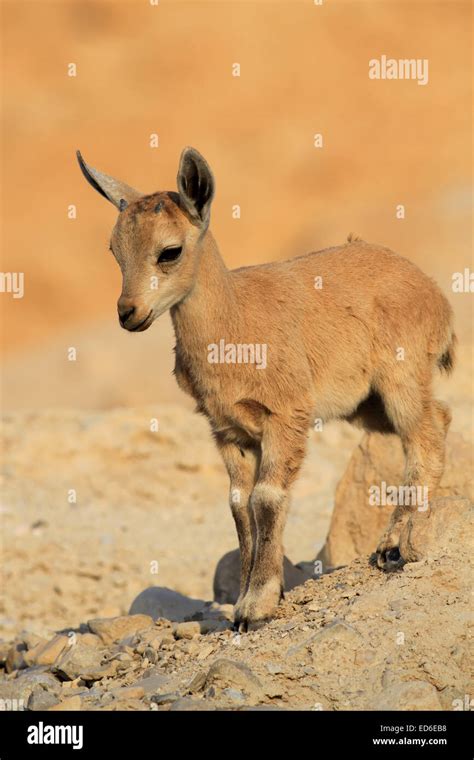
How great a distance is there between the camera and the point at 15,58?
79375 mm

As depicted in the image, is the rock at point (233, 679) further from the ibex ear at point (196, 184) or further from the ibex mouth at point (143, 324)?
the ibex ear at point (196, 184)

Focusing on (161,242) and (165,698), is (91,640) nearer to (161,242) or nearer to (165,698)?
(165,698)

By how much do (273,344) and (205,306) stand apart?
75 cm

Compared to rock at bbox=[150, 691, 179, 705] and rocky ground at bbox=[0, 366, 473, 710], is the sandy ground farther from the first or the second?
rock at bbox=[150, 691, 179, 705]

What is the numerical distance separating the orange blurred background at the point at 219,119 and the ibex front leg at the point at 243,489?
121ft

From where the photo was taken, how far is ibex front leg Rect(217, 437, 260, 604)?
12219 millimetres

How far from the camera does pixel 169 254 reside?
11.1m

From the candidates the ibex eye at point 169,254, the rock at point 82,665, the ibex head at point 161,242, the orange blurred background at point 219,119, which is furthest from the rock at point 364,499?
the orange blurred background at point 219,119

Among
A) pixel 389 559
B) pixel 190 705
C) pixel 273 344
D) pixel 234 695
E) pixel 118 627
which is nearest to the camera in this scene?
pixel 190 705

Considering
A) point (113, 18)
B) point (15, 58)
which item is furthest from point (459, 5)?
point (15, 58)

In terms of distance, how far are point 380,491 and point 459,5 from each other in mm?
68458

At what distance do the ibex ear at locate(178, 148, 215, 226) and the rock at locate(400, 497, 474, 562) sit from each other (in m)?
3.19

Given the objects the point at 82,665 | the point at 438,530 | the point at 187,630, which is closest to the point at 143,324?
the point at 438,530
